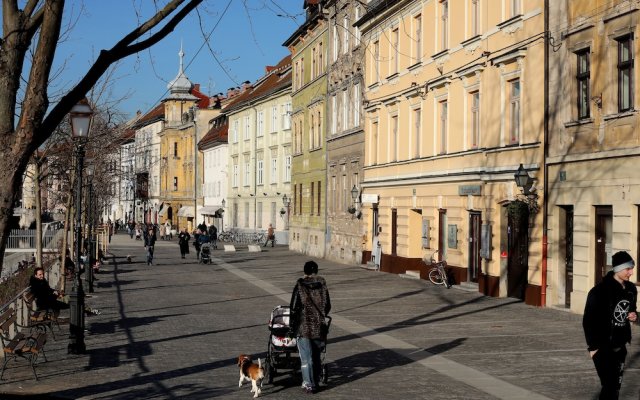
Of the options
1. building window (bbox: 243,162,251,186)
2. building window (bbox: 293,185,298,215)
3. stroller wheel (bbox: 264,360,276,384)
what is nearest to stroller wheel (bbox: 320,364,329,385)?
stroller wheel (bbox: 264,360,276,384)

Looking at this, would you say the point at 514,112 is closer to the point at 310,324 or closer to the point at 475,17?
the point at 475,17

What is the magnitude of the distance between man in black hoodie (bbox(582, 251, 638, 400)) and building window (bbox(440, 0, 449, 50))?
77.9ft

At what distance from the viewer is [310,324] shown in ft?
43.9

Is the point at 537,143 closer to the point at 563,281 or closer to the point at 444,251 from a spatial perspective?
the point at 563,281

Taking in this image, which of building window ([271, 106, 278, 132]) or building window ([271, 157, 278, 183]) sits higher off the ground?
building window ([271, 106, 278, 132])

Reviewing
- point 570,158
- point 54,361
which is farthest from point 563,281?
point 54,361

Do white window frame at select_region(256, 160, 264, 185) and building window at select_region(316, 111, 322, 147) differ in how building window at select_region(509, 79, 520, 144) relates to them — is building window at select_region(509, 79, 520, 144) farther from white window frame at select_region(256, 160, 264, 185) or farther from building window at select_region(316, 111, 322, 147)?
white window frame at select_region(256, 160, 264, 185)

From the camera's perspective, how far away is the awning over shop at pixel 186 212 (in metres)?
105

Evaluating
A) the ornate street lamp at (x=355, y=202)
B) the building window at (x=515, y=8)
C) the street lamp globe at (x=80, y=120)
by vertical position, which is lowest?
the ornate street lamp at (x=355, y=202)

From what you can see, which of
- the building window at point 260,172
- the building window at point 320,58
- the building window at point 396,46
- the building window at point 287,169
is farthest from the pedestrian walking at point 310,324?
the building window at point 260,172

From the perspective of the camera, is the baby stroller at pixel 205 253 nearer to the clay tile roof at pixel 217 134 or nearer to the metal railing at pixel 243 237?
the metal railing at pixel 243 237

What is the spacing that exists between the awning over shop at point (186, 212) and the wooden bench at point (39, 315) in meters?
85.3

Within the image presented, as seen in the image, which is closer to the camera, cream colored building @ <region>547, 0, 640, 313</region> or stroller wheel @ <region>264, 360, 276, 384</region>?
stroller wheel @ <region>264, 360, 276, 384</region>

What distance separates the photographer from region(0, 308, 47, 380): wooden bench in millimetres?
14344
